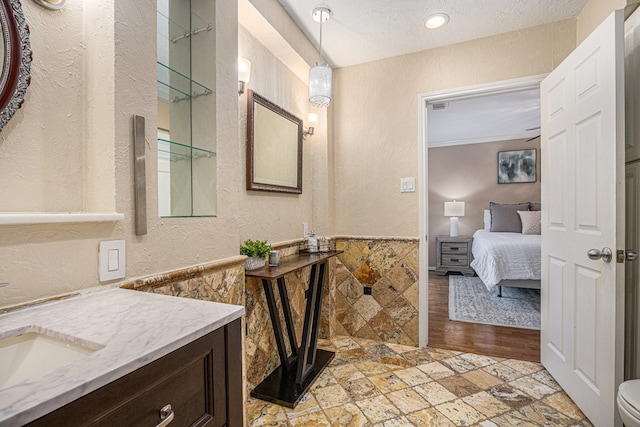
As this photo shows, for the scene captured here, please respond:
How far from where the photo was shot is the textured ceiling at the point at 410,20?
2.00 m

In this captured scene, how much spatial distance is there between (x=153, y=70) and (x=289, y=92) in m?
1.38

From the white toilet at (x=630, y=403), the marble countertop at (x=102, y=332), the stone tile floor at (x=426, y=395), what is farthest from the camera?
the stone tile floor at (x=426, y=395)

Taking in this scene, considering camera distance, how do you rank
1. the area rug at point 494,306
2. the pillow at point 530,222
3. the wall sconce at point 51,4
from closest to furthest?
1. the wall sconce at point 51,4
2. the area rug at point 494,306
3. the pillow at point 530,222

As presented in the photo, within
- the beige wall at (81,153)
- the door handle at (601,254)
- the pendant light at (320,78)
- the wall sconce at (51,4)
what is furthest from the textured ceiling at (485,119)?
the wall sconce at (51,4)

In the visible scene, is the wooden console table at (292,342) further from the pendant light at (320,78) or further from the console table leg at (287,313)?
the pendant light at (320,78)

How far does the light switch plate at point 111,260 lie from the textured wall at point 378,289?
80.1 inches

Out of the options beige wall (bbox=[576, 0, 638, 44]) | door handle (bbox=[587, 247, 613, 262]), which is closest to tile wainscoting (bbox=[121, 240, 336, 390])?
door handle (bbox=[587, 247, 613, 262])

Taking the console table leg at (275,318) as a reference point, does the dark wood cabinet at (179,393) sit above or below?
above

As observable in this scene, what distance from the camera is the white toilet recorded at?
1.12 m

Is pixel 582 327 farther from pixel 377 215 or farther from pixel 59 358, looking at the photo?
pixel 59 358

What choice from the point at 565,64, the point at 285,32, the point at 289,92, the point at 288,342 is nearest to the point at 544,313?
the point at 565,64

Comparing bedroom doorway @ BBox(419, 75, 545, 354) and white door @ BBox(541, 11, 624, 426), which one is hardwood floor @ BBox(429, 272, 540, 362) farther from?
white door @ BBox(541, 11, 624, 426)

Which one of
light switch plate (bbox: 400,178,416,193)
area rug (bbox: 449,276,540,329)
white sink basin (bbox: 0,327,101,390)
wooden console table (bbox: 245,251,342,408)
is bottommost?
area rug (bbox: 449,276,540,329)

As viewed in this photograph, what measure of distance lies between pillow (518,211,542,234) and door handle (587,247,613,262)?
3639mm
